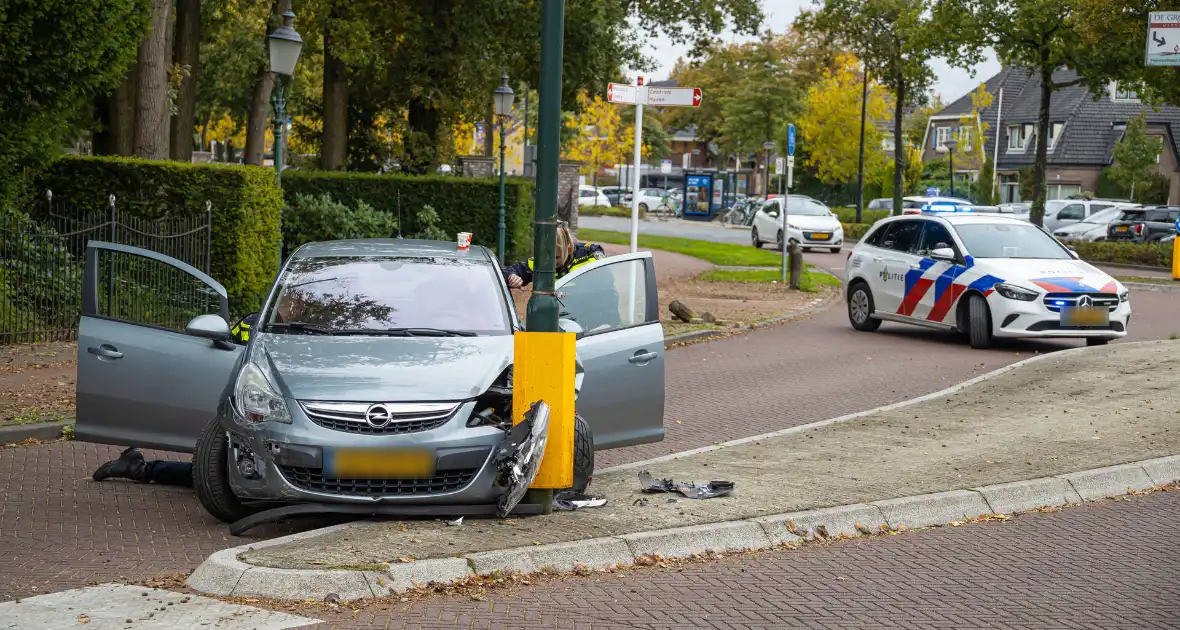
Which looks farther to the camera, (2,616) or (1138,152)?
(1138,152)

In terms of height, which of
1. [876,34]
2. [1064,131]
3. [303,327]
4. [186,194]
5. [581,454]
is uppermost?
[876,34]

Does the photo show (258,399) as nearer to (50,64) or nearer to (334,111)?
(50,64)

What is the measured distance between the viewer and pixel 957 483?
8.27 metres

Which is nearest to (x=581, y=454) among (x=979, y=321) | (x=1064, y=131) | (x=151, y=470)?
(x=151, y=470)

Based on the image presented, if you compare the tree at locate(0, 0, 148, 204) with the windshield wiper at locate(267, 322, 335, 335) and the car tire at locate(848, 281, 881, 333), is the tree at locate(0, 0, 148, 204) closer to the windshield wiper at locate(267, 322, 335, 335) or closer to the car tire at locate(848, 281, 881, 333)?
the windshield wiper at locate(267, 322, 335, 335)

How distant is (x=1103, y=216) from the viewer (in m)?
45.5

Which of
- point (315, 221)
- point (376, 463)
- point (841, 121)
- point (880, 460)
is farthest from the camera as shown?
point (841, 121)

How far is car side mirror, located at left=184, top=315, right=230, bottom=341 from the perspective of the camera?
7836 mm

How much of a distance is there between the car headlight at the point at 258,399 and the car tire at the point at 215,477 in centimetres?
30

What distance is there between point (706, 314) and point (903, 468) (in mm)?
11699

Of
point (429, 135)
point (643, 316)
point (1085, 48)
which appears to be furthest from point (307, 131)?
point (643, 316)

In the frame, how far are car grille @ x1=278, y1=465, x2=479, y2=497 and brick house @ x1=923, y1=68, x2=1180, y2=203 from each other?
62.0 metres

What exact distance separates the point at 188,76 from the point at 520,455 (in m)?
23.4

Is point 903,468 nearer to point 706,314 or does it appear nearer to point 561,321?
point 561,321
